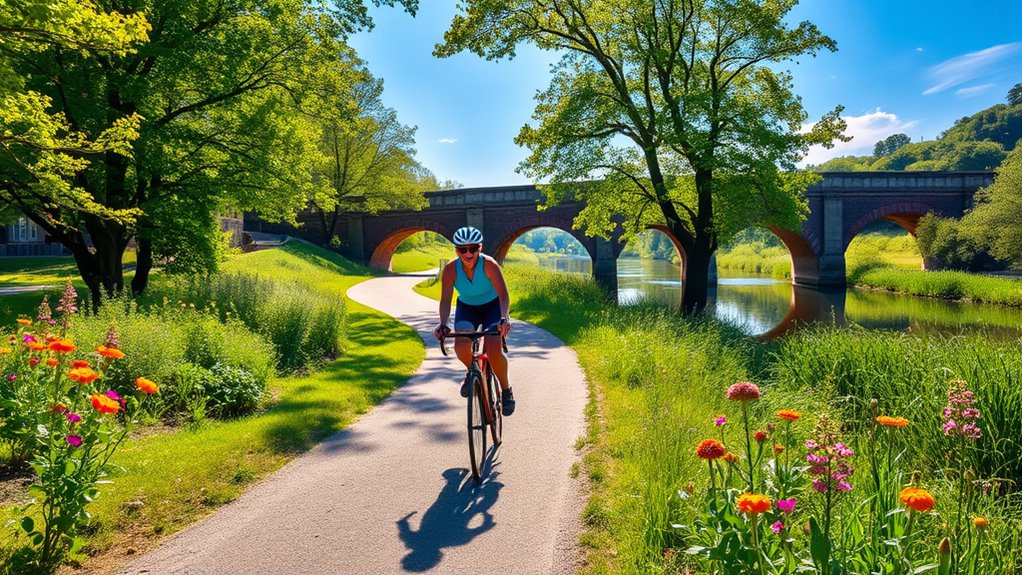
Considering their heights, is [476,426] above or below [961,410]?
below


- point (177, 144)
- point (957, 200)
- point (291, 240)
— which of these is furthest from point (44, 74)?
point (957, 200)

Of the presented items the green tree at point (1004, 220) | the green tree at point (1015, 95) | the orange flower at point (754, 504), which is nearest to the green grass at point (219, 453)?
the orange flower at point (754, 504)

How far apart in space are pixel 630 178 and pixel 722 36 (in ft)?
15.0

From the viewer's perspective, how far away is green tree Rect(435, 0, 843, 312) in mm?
14320

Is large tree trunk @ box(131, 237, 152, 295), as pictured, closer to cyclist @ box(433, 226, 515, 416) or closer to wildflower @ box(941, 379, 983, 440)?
cyclist @ box(433, 226, 515, 416)

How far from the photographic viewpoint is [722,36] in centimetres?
1541

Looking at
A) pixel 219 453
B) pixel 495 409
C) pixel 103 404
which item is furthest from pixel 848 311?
pixel 103 404

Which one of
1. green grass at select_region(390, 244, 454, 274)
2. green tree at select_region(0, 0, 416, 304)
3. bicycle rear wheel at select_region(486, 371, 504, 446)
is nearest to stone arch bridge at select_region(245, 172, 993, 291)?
green grass at select_region(390, 244, 454, 274)

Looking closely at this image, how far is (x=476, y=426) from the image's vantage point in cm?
445

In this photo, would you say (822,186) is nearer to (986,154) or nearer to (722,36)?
(722,36)

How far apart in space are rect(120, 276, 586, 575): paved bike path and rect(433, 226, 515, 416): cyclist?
77 cm

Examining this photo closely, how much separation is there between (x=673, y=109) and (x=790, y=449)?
1178cm

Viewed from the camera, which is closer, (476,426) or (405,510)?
(405,510)

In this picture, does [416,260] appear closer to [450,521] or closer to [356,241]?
[356,241]
